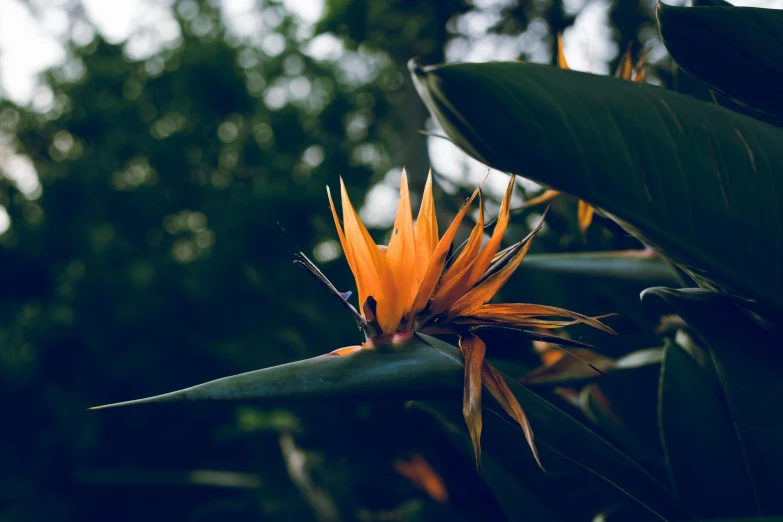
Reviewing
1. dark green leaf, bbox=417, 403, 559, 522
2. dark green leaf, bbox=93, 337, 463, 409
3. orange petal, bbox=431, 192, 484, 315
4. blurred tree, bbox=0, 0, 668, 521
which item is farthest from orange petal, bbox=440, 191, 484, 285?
blurred tree, bbox=0, 0, 668, 521

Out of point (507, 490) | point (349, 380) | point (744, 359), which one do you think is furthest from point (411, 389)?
point (507, 490)

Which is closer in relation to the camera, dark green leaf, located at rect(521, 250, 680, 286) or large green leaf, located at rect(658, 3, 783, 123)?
large green leaf, located at rect(658, 3, 783, 123)

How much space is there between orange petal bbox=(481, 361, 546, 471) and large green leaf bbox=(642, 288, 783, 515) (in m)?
0.14

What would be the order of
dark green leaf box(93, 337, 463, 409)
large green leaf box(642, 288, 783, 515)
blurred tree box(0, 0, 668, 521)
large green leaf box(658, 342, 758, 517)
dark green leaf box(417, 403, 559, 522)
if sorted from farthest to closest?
blurred tree box(0, 0, 668, 521), dark green leaf box(417, 403, 559, 522), large green leaf box(658, 342, 758, 517), large green leaf box(642, 288, 783, 515), dark green leaf box(93, 337, 463, 409)

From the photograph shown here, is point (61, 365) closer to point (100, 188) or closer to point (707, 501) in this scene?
point (100, 188)

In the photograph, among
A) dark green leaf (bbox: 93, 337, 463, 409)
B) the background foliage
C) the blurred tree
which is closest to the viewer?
dark green leaf (bbox: 93, 337, 463, 409)

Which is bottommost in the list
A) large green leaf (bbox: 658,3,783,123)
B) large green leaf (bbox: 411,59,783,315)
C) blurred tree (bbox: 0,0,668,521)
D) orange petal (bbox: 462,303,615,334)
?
blurred tree (bbox: 0,0,668,521)

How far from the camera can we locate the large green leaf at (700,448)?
57 centimetres

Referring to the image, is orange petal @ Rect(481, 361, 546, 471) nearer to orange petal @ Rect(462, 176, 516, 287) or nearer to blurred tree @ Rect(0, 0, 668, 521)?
orange petal @ Rect(462, 176, 516, 287)

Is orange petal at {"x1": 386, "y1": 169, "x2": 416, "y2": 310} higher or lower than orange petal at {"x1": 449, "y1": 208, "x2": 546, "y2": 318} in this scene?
higher

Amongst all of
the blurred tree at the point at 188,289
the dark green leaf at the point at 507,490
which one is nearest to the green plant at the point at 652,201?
the dark green leaf at the point at 507,490

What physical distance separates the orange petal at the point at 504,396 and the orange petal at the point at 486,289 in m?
0.07

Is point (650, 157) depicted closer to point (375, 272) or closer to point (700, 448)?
point (375, 272)

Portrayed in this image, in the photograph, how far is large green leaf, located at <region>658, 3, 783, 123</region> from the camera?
422 mm
